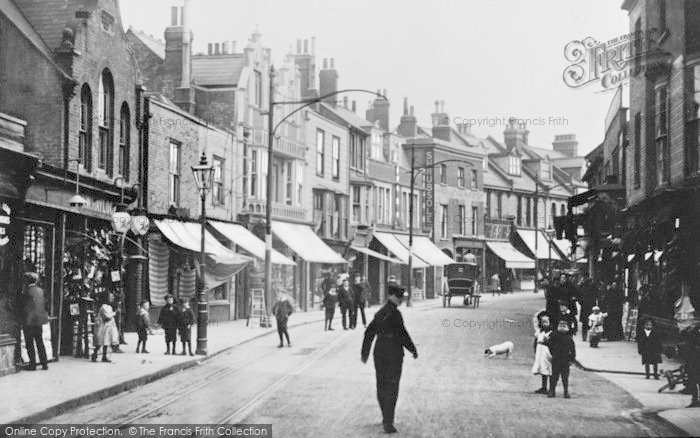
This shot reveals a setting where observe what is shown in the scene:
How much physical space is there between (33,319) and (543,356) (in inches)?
357

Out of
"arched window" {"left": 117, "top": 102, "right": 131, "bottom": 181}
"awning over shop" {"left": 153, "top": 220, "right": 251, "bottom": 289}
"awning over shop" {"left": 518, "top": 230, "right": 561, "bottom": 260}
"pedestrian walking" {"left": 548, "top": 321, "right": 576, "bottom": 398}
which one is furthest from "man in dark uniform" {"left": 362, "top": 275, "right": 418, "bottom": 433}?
"awning over shop" {"left": 518, "top": 230, "right": 561, "bottom": 260}

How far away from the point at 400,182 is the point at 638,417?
147 ft

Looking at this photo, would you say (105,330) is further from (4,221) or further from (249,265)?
(249,265)

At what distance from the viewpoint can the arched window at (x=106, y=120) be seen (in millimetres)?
24656

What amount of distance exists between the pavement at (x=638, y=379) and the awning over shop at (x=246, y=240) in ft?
36.6

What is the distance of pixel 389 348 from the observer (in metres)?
12.5

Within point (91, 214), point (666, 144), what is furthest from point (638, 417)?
point (91, 214)

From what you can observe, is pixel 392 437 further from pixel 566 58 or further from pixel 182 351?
pixel 182 351

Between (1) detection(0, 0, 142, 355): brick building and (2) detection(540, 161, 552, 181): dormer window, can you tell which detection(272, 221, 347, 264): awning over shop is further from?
(2) detection(540, 161, 552, 181): dormer window

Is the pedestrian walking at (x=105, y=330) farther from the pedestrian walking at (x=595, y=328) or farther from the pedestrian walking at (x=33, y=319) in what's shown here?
the pedestrian walking at (x=595, y=328)

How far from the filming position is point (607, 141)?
1505 inches

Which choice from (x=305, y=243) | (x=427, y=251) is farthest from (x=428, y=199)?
(x=305, y=243)

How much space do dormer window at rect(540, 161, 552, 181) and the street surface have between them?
54947 mm

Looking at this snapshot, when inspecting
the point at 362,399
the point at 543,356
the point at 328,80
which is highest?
the point at 328,80
